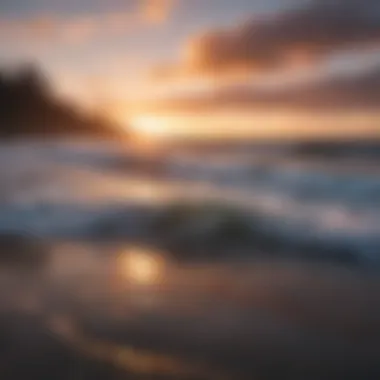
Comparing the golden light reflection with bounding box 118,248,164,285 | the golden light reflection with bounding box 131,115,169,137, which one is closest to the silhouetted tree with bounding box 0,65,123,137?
the golden light reflection with bounding box 131,115,169,137

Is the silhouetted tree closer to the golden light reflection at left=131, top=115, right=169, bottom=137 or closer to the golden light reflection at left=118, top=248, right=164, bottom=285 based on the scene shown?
the golden light reflection at left=131, top=115, right=169, bottom=137

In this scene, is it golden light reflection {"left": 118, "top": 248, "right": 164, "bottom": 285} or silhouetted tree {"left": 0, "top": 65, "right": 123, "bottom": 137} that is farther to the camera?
silhouetted tree {"left": 0, "top": 65, "right": 123, "bottom": 137}

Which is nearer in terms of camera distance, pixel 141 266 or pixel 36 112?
pixel 141 266

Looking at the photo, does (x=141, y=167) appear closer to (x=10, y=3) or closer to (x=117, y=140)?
(x=117, y=140)

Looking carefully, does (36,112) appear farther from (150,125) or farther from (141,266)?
(141,266)

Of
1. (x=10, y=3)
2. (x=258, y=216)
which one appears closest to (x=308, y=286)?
(x=258, y=216)

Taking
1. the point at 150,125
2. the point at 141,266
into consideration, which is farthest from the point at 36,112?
the point at 141,266

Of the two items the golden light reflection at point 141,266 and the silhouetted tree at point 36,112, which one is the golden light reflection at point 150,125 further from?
the golden light reflection at point 141,266

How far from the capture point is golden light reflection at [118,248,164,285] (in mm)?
1120

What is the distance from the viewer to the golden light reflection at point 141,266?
1.12m

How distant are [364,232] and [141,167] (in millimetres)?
573

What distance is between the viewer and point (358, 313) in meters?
1.01

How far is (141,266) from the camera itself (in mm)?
1155

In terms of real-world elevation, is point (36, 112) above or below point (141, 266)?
above
